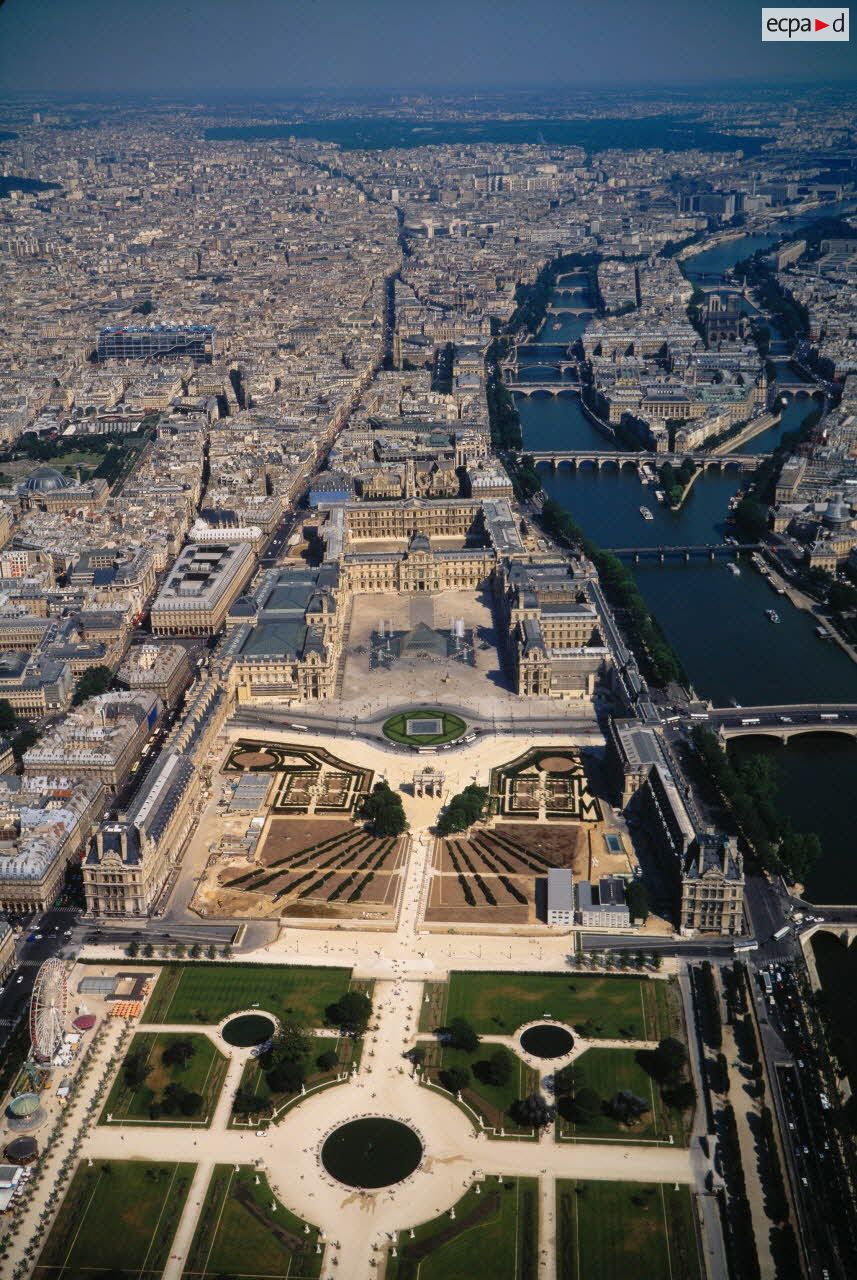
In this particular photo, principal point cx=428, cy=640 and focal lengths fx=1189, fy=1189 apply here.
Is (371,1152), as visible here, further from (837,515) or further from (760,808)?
(837,515)

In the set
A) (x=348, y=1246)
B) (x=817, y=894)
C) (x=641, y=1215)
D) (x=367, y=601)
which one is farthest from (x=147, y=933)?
(x=367, y=601)

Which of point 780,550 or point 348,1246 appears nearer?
point 348,1246

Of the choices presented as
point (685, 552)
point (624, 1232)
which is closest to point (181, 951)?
point (624, 1232)

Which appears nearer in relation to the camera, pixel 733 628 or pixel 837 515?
pixel 733 628

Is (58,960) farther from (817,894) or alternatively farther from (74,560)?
(74,560)

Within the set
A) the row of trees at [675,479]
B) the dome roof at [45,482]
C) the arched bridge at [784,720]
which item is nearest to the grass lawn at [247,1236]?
the arched bridge at [784,720]
